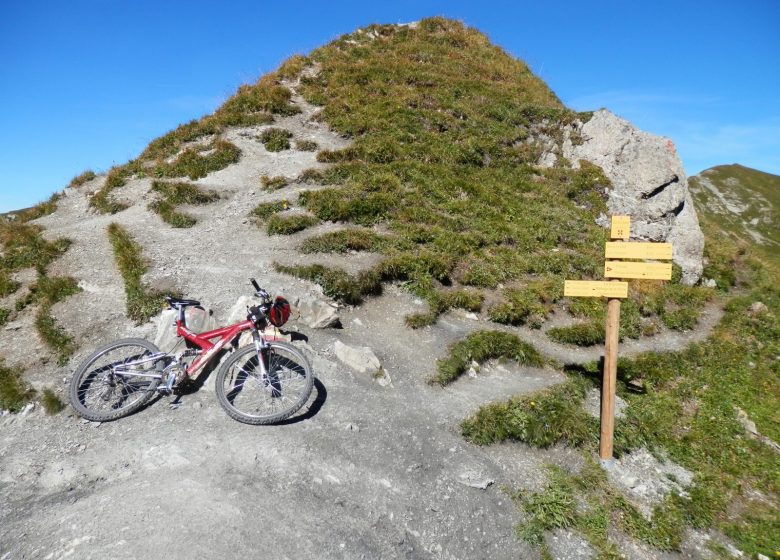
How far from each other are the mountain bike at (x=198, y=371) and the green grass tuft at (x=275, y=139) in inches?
617

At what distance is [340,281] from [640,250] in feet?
25.9

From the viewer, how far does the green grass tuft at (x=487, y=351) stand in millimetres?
11339

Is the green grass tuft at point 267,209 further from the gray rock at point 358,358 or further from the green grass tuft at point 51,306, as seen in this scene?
the gray rock at point 358,358

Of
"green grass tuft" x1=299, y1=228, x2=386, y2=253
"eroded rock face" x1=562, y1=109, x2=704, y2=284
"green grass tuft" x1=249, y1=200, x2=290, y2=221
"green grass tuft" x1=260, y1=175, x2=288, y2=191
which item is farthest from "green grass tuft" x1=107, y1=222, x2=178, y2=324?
"eroded rock face" x1=562, y1=109, x2=704, y2=284

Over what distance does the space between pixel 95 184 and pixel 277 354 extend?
59.9 ft

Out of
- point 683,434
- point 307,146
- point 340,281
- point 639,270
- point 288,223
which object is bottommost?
point 683,434

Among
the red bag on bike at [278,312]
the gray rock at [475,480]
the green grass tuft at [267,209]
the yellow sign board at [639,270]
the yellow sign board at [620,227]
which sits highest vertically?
the green grass tuft at [267,209]

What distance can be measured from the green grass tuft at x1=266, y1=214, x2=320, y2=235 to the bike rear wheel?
8.05 m

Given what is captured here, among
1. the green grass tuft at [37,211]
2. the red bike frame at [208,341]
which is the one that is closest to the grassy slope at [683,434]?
the red bike frame at [208,341]

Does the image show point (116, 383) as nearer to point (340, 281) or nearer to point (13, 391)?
point (13, 391)

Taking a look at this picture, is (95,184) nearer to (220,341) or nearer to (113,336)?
(113,336)

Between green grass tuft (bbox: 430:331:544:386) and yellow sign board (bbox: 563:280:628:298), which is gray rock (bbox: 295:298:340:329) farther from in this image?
yellow sign board (bbox: 563:280:628:298)

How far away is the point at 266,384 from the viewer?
8164 millimetres

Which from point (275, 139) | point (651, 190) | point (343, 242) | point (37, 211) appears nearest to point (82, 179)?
point (37, 211)
